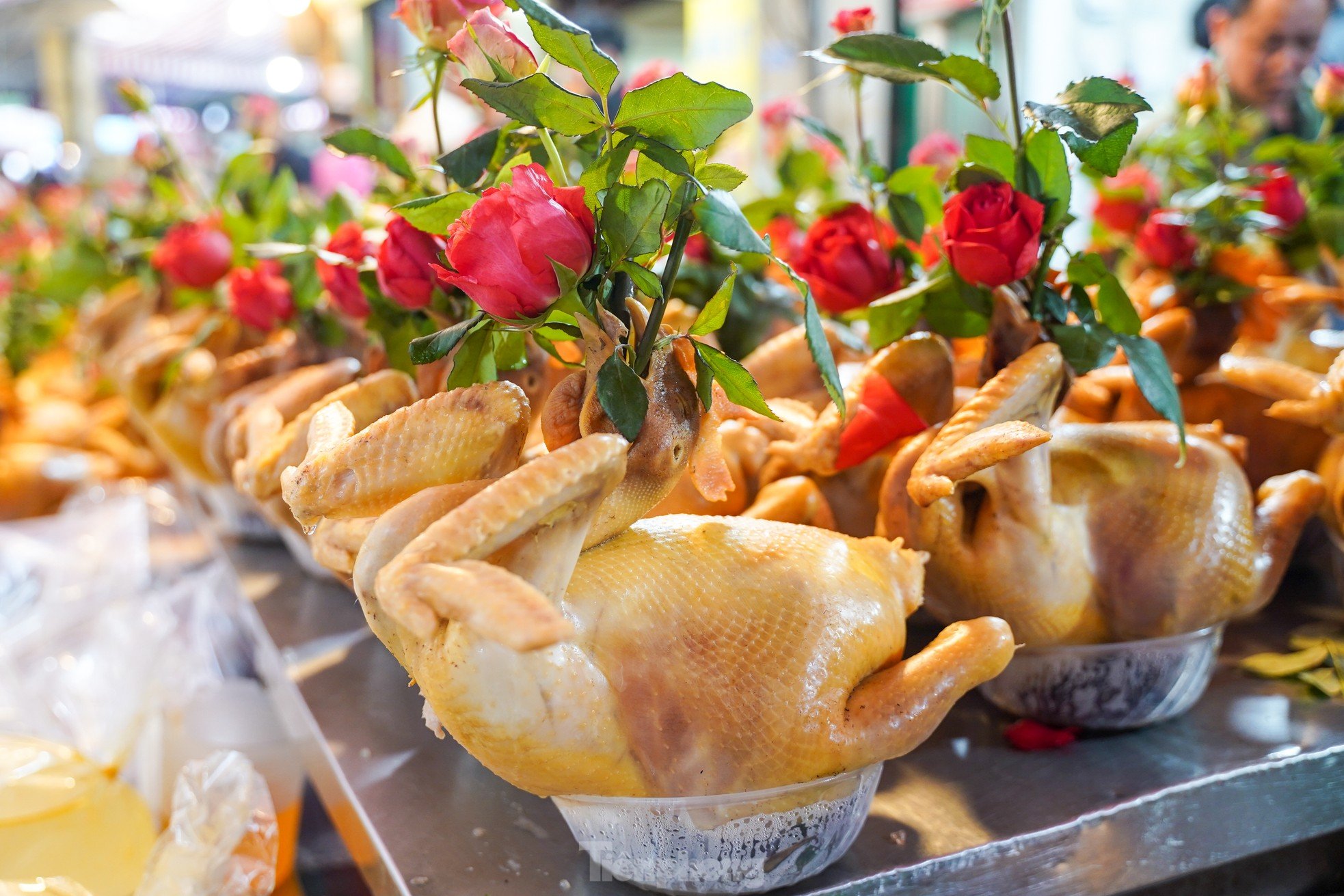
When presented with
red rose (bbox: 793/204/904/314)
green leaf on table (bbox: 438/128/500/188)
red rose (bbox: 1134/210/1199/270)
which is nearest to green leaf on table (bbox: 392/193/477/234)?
green leaf on table (bbox: 438/128/500/188)

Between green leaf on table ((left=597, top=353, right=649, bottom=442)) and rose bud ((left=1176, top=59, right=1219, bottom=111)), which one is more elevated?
rose bud ((left=1176, top=59, right=1219, bottom=111))

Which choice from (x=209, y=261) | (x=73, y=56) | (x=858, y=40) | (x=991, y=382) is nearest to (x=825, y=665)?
(x=991, y=382)

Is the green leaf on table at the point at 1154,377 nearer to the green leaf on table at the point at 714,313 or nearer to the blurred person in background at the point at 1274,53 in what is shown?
the green leaf on table at the point at 714,313

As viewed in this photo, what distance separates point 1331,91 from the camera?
124cm

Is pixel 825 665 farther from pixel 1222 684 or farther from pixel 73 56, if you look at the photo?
pixel 73 56

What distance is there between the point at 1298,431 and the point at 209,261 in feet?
4.61

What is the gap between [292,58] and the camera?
21.2 ft

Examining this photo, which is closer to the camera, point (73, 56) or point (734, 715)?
point (734, 715)

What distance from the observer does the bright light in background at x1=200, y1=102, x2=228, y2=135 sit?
6.70 meters

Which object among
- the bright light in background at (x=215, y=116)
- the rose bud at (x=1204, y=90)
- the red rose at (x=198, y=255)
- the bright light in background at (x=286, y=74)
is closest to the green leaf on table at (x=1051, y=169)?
the rose bud at (x=1204, y=90)

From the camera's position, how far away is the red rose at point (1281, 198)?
1.14m

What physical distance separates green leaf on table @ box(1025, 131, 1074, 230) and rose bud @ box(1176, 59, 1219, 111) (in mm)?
663

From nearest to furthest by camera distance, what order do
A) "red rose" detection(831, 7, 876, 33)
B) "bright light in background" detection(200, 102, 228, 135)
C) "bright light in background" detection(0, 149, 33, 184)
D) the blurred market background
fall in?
1. "red rose" detection(831, 7, 876, 33)
2. the blurred market background
3. "bright light in background" detection(0, 149, 33, 184)
4. "bright light in background" detection(200, 102, 228, 135)

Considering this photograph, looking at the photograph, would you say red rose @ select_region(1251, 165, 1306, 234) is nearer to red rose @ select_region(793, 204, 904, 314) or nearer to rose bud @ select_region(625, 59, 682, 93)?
red rose @ select_region(793, 204, 904, 314)
